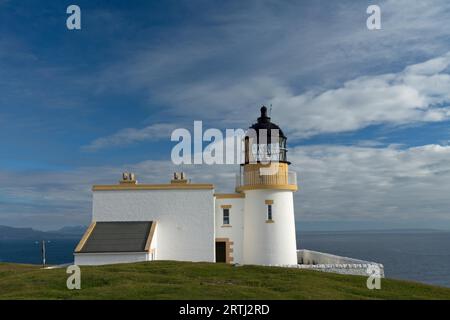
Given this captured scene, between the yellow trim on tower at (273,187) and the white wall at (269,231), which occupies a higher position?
the yellow trim on tower at (273,187)

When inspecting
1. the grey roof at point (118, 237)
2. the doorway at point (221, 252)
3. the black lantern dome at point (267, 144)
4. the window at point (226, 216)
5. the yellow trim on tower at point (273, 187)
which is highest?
the black lantern dome at point (267, 144)

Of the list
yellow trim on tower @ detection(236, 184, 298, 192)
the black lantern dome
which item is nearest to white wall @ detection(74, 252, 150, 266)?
yellow trim on tower @ detection(236, 184, 298, 192)

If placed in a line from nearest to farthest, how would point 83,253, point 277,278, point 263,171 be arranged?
point 277,278 → point 83,253 → point 263,171

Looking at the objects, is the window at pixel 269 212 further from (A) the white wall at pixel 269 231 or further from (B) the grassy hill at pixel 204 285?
(B) the grassy hill at pixel 204 285

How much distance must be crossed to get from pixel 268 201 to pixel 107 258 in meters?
9.44

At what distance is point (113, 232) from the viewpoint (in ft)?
78.1

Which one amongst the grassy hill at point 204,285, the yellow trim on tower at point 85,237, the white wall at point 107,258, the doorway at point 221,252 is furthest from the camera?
the doorway at point 221,252

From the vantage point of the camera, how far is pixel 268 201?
25.1m

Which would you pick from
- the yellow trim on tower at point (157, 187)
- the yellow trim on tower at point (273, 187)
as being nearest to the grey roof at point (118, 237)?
the yellow trim on tower at point (157, 187)

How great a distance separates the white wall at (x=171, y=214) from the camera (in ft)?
80.4

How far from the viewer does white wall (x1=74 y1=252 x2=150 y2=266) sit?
22.2 m
